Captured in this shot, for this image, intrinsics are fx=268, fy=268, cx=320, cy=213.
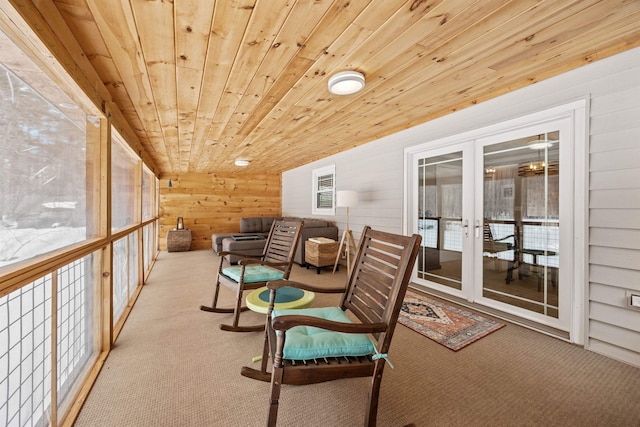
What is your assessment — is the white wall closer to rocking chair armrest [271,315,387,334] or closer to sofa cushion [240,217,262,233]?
rocking chair armrest [271,315,387,334]

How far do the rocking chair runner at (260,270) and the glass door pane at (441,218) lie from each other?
179 cm

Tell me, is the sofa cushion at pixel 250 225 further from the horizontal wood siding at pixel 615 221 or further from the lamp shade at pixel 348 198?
the horizontal wood siding at pixel 615 221

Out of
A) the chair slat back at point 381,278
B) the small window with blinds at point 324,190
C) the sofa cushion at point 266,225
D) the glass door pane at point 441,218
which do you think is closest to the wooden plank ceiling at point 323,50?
the glass door pane at point 441,218

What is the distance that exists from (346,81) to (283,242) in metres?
1.65

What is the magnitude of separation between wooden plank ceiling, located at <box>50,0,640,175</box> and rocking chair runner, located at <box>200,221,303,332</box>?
1303 millimetres

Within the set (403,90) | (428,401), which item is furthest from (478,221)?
(428,401)

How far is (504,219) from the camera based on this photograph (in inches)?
106

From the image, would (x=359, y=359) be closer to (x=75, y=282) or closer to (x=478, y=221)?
(x=75, y=282)

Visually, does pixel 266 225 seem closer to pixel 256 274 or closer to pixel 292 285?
pixel 256 274

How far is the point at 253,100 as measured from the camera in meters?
2.53

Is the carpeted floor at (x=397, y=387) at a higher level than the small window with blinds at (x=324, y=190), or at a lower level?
lower

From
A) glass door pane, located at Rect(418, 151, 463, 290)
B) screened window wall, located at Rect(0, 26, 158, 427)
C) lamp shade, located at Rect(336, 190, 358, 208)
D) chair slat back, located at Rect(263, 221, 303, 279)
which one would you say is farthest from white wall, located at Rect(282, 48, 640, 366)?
screened window wall, located at Rect(0, 26, 158, 427)

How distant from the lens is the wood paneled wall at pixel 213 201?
22.9ft

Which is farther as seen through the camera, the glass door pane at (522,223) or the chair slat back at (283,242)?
the chair slat back at (283,242)
